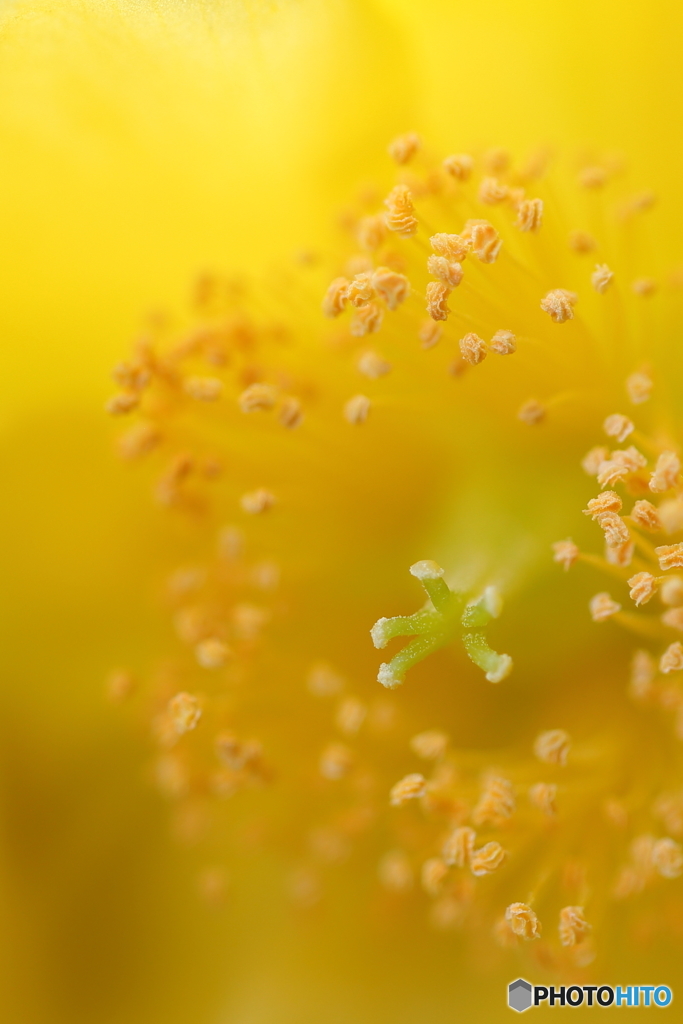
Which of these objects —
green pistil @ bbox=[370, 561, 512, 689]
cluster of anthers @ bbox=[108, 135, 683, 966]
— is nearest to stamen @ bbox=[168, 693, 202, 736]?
cluster of anthers @ bbox=[108, 135, 683, 966]

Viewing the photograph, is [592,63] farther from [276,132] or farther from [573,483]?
[573,483]

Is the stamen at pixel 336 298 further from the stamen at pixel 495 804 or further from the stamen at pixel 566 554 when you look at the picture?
the stamen at pixel 495 804

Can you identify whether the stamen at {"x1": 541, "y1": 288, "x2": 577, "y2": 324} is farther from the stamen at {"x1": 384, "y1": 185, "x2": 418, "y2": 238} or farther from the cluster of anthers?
the stamen at {"x1": 384, "y1": 185, "x2": 418, "y2": 238}

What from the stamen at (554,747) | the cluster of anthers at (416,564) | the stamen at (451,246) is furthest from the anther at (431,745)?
the stamen at (451,246)

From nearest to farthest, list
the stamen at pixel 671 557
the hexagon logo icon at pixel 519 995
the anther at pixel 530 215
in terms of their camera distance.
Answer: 1. the stamen at pixel 671 557
2. the anther at pixel 530 215
3. the hexagon logo icon at pixel 519 995

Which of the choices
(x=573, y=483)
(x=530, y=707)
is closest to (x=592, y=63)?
(x=573, y=483)

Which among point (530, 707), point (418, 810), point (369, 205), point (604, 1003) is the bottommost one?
point (604, 1003)

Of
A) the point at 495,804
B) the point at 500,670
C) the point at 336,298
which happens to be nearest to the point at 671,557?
the point at 500,670

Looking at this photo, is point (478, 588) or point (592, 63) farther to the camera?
point (592, 63)
